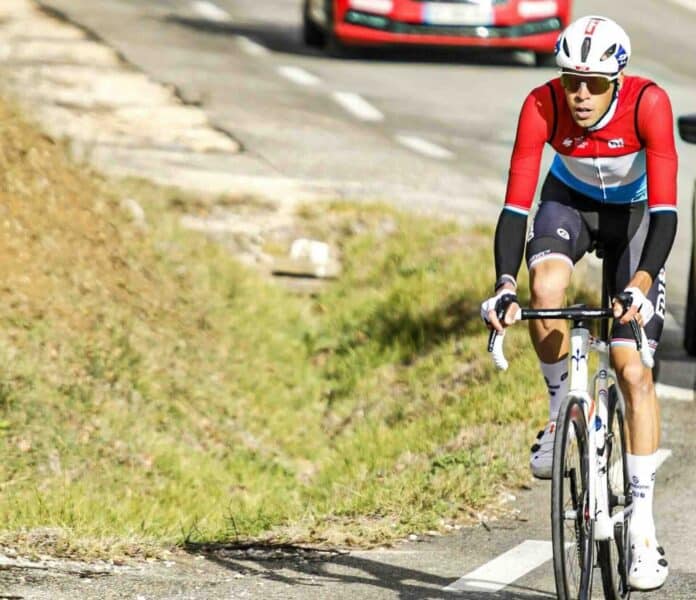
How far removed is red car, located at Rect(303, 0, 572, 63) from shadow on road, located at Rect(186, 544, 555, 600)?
1483 centimetres

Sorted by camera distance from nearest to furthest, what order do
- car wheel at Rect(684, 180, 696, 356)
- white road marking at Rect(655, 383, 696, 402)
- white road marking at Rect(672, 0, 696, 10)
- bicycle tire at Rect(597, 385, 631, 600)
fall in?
bicycle tire at Rect(597, 385, 631, 600) < white road marking at Rect(655, 383, 696, 402) < car wheel at Rect(684, 180, 696, 356) < white road marking at Rect(672, 0, 696, 10)

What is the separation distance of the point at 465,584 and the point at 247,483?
322 cm

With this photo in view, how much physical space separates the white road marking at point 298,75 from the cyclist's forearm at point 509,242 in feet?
49.8

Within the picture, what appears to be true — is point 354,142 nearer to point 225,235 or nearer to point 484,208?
point 484,208

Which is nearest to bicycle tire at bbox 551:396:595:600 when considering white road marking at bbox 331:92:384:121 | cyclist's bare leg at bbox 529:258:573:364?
cyclist's bare leg at bbox 529:258:573:364

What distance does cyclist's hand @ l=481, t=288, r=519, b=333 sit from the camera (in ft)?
20.4

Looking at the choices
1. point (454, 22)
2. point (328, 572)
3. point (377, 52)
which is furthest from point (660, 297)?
point (377, 52)

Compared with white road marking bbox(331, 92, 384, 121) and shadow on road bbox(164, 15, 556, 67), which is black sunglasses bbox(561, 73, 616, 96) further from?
shadow on road bbox(164, 15, 556, 67)

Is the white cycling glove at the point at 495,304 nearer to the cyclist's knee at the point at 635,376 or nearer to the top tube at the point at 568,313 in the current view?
the top tube at the point at 568,313

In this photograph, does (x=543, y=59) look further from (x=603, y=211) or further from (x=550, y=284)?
(x=550, y=284)

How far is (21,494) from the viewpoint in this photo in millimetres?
8523

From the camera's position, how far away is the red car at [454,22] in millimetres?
21906

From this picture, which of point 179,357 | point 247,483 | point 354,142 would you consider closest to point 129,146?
point 354,142

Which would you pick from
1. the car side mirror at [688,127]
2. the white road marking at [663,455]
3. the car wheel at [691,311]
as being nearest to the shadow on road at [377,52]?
the car wheel at [691,311]
